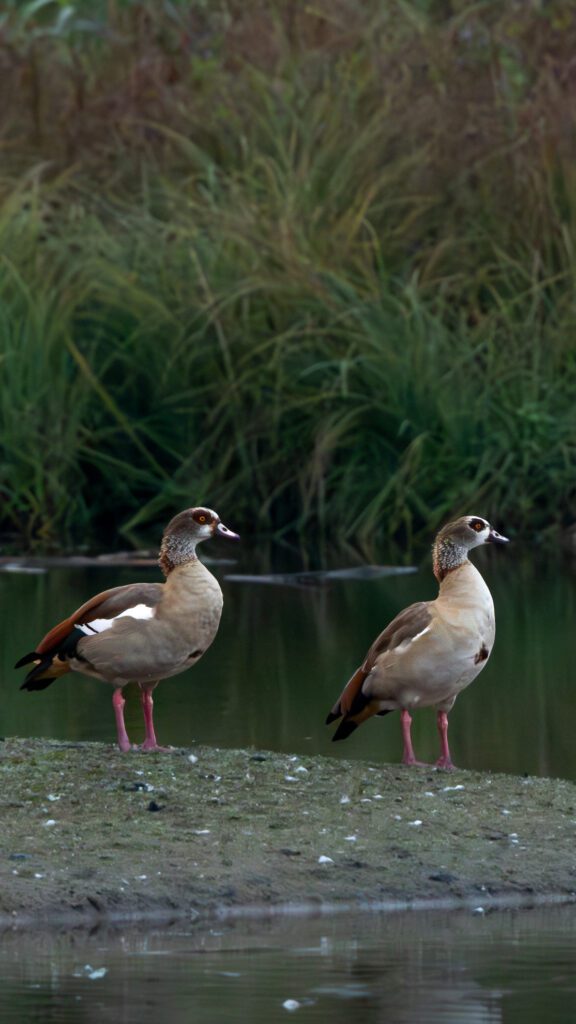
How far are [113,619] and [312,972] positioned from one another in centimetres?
245

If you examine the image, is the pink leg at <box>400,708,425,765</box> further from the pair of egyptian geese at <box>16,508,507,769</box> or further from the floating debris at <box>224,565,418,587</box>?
the floating debris at <box>224,565,418,587</box>

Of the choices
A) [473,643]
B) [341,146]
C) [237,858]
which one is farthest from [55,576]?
[237,858]

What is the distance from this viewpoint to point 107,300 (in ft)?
53.7

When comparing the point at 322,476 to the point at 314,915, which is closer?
the point at 314,915

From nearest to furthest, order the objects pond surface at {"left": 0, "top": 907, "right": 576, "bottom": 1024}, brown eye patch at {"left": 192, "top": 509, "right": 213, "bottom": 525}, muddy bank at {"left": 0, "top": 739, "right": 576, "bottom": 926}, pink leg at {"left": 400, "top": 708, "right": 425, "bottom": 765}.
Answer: pond surface at {"left": 0, "top": 907, "right": 576, "bottom": 1024}
muddy bank at {"left": 0, "top": 739, "right": 576, "bottom": 926}
pink leg at {"left": 400, "top": 708, "right": 425, "bottom": 765}
brown eye patch at {"left": 192, "top": 509, "right": 213, "bottom": 525}

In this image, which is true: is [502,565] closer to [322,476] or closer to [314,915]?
[322,476]

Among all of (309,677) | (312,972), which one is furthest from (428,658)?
(309,677)

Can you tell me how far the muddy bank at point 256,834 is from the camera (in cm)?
567

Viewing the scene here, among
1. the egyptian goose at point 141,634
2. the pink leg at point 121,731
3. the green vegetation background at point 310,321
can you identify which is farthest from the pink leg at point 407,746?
the green vegetation background at point 310,321

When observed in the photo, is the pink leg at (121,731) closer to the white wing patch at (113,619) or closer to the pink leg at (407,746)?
the white wing patch at (113,619)

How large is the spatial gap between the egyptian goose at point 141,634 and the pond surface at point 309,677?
0.91 m

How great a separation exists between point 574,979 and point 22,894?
1.51 meters

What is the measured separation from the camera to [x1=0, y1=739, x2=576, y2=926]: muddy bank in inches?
223

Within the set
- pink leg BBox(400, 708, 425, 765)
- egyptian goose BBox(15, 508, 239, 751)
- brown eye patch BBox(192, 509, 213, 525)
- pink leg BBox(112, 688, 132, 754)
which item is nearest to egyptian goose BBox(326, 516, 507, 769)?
pink leg BBox(400, 708, 425, 765)
